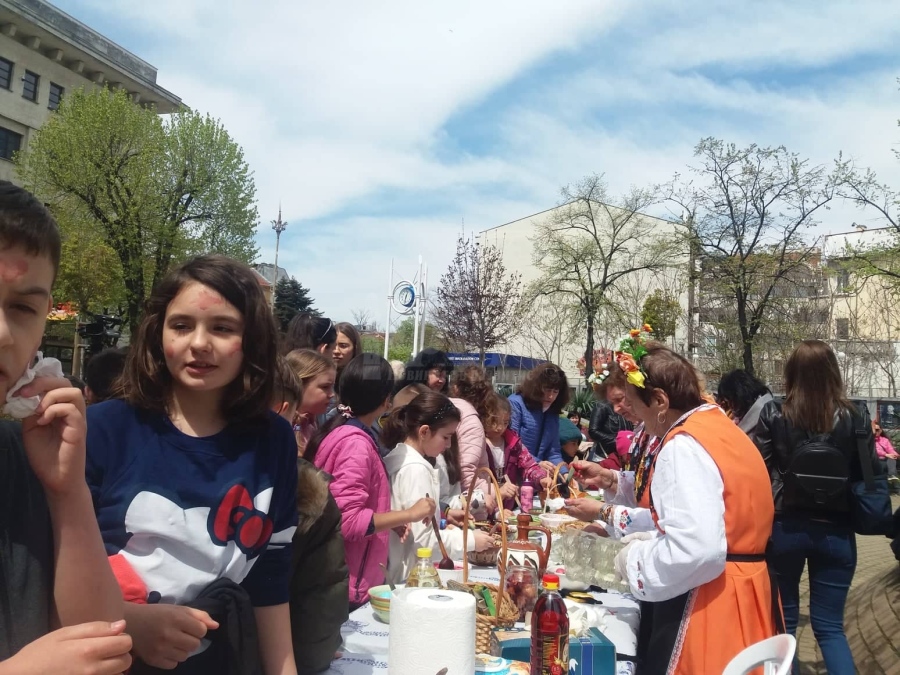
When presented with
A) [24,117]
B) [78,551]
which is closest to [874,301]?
[78,551]

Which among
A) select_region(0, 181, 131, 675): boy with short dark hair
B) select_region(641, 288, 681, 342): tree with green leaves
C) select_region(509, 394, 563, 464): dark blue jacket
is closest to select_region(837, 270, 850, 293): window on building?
Result: select_region(641, 288, 681, 342): tree with green leaves

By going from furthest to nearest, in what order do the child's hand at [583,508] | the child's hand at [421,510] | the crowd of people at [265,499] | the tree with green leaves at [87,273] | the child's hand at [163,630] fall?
1. the tree with green leaves at [87,273]
2. the child's hand at [583,508]
3. the child's hand at [421,510]
4. the child's hand at [163,630]
5. the crowd of people at [265,499]

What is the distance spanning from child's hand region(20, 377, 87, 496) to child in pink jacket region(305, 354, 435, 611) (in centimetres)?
156

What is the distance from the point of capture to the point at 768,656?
2.13 m

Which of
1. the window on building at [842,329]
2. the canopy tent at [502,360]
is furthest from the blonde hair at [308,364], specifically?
the window on building at [842,329]

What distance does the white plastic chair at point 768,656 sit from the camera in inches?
81.9

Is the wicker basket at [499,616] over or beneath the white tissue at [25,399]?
beneath

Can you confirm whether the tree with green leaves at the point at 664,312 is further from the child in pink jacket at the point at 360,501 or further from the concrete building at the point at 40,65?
the concrete building at the point at 40,65

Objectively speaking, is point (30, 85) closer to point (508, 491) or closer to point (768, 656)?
point (508, 491)

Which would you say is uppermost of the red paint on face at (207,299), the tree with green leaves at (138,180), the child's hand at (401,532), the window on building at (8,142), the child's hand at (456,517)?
the window on building at (8,142)

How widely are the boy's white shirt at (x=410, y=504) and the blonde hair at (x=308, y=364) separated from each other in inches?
23.1

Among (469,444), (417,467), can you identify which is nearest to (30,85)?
(469,444)

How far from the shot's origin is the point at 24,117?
103ft

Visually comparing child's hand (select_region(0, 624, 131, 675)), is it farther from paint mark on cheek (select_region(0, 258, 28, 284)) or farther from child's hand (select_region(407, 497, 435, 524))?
child's hand (select_region(407, 497, 435, 524))
